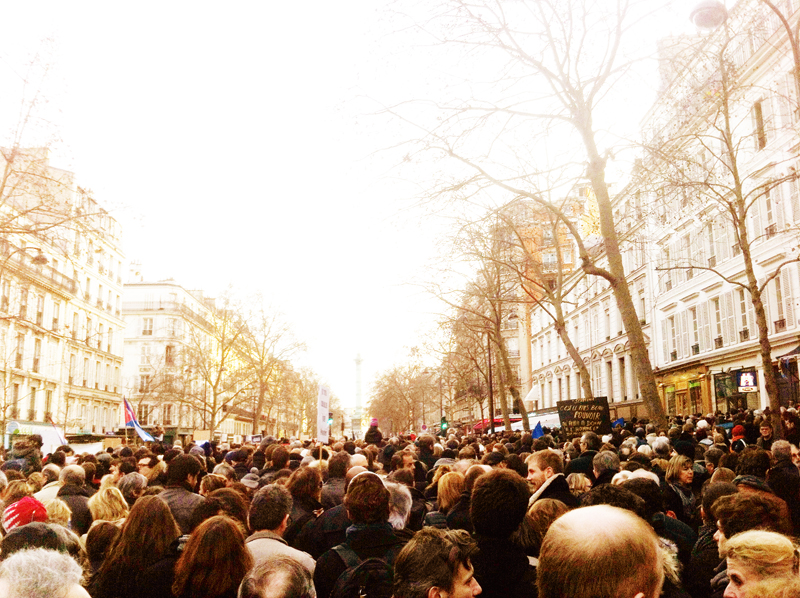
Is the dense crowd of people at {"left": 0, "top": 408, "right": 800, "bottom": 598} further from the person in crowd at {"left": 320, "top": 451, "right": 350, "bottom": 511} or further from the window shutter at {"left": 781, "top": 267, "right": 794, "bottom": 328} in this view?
the window shutter at {"left": 781, "top": 267, "right": 794, "bottom": 328}

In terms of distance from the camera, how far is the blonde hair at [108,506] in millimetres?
6094

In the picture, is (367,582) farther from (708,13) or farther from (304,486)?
(708,13)

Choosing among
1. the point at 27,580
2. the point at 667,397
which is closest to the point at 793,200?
the point at 667,397

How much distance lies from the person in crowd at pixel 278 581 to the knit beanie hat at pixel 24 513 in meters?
2.92

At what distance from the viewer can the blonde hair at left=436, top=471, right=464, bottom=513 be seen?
6660 mm

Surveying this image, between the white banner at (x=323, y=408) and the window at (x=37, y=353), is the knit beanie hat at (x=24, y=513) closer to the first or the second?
the white banner at (x=323, y=408)

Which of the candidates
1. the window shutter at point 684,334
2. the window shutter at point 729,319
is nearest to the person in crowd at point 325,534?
the window shutter at point 729,319

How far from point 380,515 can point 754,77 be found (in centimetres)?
3039

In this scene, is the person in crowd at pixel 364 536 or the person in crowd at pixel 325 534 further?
the person in crowd at pixel 325 534

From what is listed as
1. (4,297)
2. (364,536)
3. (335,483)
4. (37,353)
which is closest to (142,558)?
(364,536)

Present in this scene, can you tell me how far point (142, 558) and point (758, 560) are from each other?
10.5 feet

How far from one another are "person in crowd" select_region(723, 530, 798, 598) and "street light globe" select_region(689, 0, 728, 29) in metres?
9.26

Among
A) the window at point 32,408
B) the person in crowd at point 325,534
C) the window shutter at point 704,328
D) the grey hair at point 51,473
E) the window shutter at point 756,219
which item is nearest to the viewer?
the person in crowd at point 325,534

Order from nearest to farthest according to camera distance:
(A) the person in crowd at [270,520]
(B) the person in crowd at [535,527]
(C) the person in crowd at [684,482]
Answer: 1. (B) the person in crowd at [535,527]
2. (A) the person in crowd at [270,520]
3. (C) the person in crowd at [684,482]
